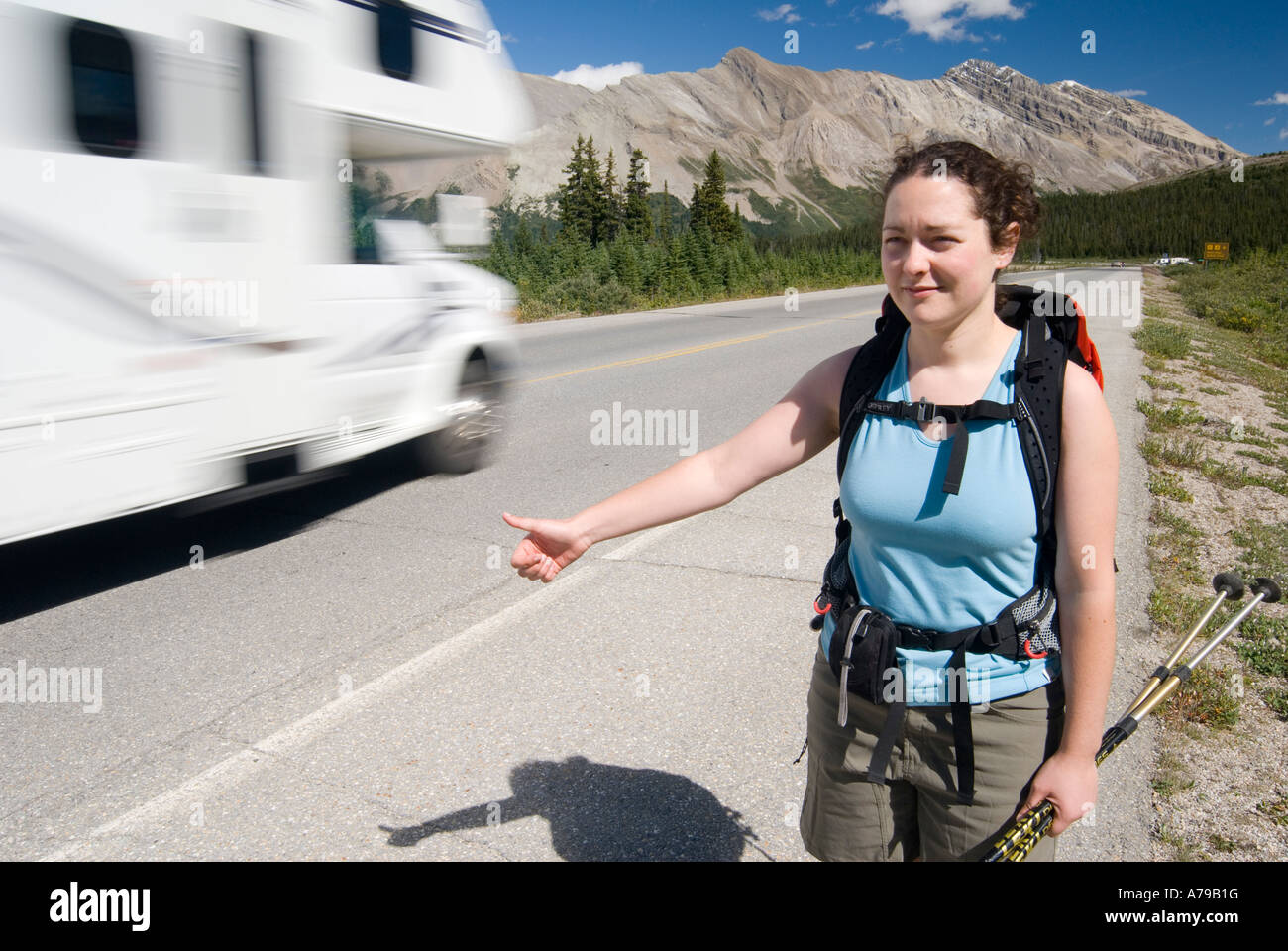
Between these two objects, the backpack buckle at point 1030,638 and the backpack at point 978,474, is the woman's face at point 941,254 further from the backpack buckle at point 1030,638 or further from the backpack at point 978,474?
the backpack buckle at point 1030,638

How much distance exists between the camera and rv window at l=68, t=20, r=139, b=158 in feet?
14.7

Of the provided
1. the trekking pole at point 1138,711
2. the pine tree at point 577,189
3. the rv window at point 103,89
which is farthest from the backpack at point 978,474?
the pine tree at point 577,189

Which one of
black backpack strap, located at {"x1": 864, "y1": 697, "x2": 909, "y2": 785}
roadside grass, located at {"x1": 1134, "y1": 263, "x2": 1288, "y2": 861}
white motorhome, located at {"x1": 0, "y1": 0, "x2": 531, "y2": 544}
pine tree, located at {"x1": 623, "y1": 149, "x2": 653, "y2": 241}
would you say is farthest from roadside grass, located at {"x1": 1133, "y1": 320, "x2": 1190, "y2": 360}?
pine tree, located at {"x1": 623, "y1": 149, "x2": 653, "y2": 241}

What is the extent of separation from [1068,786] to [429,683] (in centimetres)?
279

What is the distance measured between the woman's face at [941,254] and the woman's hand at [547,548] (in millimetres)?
792

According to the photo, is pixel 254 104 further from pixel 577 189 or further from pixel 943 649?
pixel 577 189

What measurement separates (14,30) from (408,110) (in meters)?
2.50

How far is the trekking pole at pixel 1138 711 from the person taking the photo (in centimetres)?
173

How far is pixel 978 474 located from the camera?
67.1 inches

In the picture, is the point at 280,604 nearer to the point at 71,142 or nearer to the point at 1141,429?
the point at 71,142

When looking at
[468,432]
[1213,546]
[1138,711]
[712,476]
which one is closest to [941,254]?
[712,476]

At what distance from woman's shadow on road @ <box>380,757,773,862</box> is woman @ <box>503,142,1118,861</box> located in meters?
1.05

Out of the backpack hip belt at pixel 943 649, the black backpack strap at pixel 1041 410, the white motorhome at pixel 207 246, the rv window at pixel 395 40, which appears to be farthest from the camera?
the rv window at pixel 395 40

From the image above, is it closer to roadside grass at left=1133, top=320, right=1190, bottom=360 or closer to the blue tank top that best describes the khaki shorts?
the blue tank top
